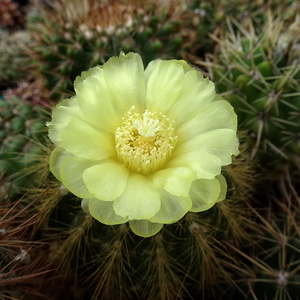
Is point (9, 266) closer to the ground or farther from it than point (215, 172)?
closer to the ground

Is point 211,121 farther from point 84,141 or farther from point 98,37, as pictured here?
point 98,37

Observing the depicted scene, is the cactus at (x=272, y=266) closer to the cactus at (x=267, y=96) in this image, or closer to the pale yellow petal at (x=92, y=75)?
the cactus at (x=267, y=96)

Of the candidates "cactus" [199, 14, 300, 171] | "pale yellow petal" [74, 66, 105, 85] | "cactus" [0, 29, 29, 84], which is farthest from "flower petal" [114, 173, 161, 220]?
"cactus" [0, 29, 29, 84]

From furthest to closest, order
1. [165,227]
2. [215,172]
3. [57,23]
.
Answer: [57,23] → [165,227] → [215,172]

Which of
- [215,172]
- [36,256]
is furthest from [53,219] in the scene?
[215,172]

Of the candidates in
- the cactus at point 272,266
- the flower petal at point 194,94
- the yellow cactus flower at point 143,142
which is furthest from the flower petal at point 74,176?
the cactus at point 272,266

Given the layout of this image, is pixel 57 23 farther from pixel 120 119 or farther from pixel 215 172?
pixel 215 172
